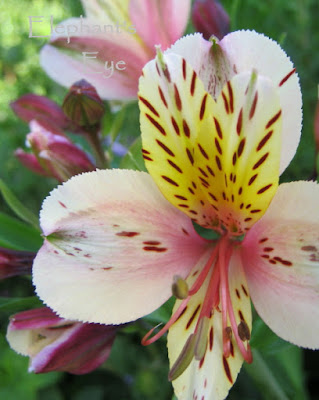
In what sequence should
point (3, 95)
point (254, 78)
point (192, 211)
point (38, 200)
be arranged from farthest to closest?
1. point (3, 95)
2. point (38, 200)
3. point (192, 211)
4. point (254, 78)

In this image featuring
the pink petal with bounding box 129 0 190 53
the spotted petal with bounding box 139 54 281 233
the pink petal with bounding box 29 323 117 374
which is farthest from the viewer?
the pink petal with bounding box 129 0 190 53

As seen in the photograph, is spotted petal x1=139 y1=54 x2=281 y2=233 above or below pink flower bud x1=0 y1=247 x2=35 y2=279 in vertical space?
above

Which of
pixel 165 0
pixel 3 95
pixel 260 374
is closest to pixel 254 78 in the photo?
pixel 165 0

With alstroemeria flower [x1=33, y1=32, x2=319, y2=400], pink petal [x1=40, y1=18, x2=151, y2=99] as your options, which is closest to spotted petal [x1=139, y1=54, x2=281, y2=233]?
alstroemeria flower [x1=33, y1=32, x2=319, y2=400]

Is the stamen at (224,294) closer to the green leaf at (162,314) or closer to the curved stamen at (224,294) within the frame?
the curved stamen at (224,294)

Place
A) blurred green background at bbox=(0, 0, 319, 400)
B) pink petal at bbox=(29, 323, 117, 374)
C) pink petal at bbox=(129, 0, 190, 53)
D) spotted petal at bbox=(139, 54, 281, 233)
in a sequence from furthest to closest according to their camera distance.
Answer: blurred green background at bbox=(0, 0, 319, 400)
pink petal at bbox=(129, 0, 190, 53)
pink petal at bbox=(29, 323, 117, 374)
spotted petal at bbox=(139, 54, 281, 233)

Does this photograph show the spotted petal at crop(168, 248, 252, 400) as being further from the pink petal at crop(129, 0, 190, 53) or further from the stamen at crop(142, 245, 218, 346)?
the pink petal at crop(129, 0, 190, 53)

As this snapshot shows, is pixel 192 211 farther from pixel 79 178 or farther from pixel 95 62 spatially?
pixel 95 62

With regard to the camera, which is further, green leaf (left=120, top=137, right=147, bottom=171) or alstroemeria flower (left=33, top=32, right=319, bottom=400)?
green leaf (left=120, top=137, right=147, bottom=171)
